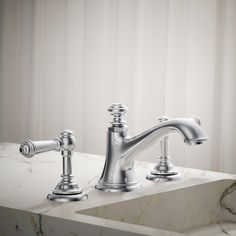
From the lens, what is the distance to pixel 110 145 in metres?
1.35

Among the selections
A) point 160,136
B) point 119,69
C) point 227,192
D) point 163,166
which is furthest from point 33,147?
point 119,69

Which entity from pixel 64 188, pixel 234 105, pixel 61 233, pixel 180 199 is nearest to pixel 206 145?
pixel 234 105

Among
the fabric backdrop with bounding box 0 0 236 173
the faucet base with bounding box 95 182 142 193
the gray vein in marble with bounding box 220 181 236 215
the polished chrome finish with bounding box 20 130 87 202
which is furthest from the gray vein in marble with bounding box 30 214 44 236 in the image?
the fabric backdrop with bounding box 0 0 236 173

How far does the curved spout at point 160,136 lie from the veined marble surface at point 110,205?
0.31ft

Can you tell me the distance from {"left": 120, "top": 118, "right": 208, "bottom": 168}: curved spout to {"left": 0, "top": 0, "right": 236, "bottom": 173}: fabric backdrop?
1.20 metres

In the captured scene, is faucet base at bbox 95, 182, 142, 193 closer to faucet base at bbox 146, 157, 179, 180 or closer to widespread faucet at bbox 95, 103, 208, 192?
widespread faucet at bbox 95, 103, 208, 192

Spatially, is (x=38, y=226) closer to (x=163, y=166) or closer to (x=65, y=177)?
(x=65, y=177)

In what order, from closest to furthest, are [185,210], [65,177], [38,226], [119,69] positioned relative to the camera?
[38,226], [65,177], [185,210], [119,69]

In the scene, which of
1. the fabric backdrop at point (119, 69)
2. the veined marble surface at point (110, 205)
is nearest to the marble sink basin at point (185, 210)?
the veined marble surface at point (110, 205)

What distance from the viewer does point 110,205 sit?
1.20 m

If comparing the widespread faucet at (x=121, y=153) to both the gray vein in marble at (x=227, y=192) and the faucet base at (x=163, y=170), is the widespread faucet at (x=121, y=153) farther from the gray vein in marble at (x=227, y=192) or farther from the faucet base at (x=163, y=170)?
the gray vein in marble at (x=227, y=192)

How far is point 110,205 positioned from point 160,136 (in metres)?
0.20

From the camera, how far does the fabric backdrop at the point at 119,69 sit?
2.47 meters

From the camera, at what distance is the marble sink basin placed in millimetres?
1238
